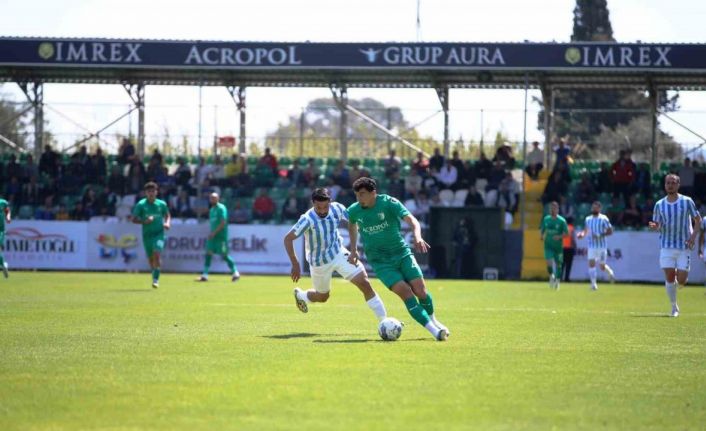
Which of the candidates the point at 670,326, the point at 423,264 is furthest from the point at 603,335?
the point at 423,264

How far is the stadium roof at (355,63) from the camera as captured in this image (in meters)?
40.5

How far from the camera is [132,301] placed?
950 inches

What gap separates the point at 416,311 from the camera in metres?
15.4

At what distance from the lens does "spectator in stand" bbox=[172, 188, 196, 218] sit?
43000 mm

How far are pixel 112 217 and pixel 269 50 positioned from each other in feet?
26.1

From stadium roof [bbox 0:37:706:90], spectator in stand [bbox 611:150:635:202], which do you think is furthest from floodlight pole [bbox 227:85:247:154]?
spectator in stand [bbox 611:150:635:202]

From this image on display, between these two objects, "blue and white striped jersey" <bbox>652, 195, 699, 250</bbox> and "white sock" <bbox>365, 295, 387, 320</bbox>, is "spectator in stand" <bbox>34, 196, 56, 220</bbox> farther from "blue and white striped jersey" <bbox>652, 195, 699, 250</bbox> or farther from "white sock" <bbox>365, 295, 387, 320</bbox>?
Result: "white sock" <bbox>365, 295, 387, 320</bbox>

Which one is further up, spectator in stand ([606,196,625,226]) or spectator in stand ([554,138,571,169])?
spectator in stand ([554,138,571,169])

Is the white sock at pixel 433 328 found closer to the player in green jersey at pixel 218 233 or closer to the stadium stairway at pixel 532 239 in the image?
the player in green jersey at pixel 218 233

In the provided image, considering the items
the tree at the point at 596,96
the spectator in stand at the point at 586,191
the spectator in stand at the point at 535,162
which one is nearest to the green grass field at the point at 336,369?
the spectator in stand at the point at 586,191

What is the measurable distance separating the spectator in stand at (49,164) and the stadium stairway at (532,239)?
1659cm

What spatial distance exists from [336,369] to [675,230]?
36.3ft

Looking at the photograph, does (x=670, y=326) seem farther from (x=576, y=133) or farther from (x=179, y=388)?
(x=576, y=133)

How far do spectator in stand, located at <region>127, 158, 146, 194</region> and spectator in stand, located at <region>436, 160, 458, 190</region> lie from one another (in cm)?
1060
